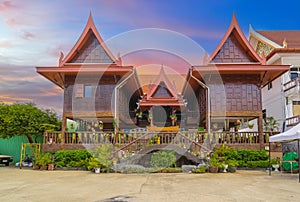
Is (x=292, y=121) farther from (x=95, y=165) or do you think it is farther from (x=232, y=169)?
(x=95, y=165)

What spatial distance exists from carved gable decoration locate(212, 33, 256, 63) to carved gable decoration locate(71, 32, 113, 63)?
5.59 metres

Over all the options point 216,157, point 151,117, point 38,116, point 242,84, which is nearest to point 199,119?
point 151,117

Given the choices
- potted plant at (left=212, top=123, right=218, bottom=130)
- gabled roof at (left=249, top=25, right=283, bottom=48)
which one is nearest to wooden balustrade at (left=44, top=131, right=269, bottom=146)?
potted plant at (left=212, top=123, right=218, bottom=130)

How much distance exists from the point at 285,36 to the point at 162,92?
391 inches

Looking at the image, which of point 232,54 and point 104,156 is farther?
point 232,54

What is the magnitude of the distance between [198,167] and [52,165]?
6165 mm

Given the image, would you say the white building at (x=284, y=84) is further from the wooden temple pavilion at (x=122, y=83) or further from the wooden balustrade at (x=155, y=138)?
the wooden balustrade at (x=155, y=138)

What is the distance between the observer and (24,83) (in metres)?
15.7

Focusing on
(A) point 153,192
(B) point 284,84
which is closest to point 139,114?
(B) point 284,84

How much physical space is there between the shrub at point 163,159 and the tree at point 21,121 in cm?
561

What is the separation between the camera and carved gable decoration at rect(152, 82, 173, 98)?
59.3 ft

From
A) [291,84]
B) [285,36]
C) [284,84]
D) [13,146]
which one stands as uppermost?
[285,36]

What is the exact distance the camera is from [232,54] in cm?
1577

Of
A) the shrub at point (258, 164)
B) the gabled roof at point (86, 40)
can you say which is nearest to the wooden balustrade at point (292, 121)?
the shrub at point (258, 164)
